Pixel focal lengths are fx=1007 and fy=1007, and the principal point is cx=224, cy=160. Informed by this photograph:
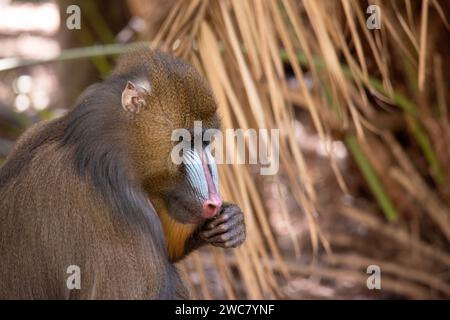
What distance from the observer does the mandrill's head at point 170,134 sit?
4137 mm

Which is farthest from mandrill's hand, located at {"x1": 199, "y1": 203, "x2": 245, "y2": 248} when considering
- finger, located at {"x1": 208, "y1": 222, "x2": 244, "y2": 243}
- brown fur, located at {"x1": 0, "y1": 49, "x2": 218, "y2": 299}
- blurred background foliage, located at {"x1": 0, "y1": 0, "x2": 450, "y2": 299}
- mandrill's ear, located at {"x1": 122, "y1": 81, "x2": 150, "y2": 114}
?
blurred background foliage, located at {"x1": 0, "y1": 0, "x2": 450, "y2": 299}

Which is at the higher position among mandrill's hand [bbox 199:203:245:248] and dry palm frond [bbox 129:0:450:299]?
dry palm frond [bbox 129:0:450:299]

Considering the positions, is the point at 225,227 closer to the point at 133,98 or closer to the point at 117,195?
the point at 117,195

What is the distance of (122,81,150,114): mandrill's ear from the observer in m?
4.13

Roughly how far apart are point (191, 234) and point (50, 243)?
2.05 ft

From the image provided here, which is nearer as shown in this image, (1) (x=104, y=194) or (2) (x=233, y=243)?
(1) (x=104, y=194)

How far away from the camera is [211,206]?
409 centimetres

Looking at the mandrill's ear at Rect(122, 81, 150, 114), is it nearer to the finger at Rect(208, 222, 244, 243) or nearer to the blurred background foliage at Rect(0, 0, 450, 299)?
the finger at Rect(208, 222, 244, 243)

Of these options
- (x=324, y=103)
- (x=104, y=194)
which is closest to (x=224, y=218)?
(x=104, y=194)

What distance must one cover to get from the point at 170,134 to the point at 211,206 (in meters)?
0.36

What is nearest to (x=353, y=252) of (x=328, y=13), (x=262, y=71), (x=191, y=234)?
(x=262, y=71)

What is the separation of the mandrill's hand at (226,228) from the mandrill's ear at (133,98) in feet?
1.83

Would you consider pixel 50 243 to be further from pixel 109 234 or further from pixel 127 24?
pixel 127 24

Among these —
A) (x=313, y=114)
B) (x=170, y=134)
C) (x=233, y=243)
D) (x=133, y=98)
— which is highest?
(x=313, y=114)
